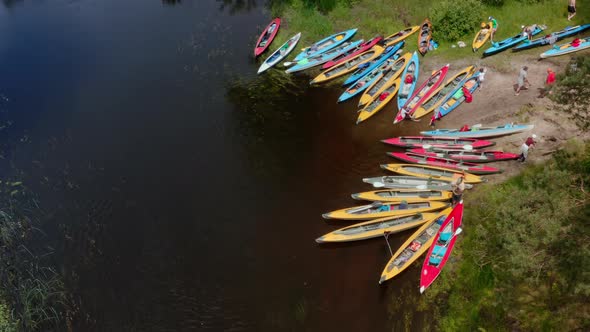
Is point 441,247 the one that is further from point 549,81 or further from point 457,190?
point 549,81

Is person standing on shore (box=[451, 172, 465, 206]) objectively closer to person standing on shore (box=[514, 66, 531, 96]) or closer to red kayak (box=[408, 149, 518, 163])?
red kayak (box=[408, 149, 518, 163])

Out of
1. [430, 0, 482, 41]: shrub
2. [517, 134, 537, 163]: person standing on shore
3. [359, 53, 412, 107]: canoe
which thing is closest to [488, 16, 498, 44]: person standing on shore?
[430, 0, 482, 41]: shrub

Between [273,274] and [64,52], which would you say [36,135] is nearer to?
[64,52]

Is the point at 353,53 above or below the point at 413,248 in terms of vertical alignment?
above

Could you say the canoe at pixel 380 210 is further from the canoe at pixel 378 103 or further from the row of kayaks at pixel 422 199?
the canoe at pixel 378 103

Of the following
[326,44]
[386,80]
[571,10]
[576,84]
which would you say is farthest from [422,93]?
[571,10]

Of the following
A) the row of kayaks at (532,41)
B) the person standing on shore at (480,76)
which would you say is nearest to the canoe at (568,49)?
the row of kayaks at (532,41)

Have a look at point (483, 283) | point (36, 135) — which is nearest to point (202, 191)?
point (36, 135)
